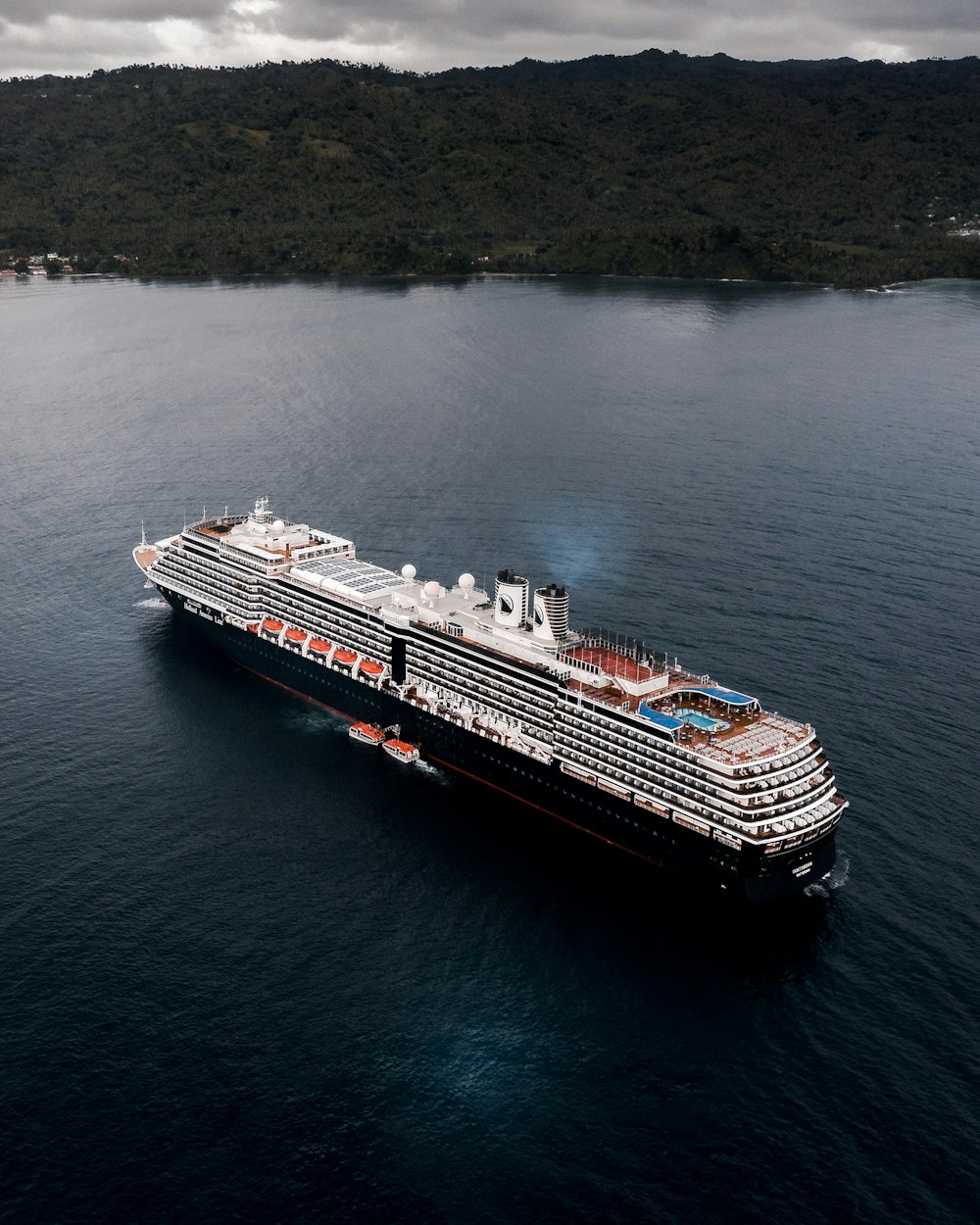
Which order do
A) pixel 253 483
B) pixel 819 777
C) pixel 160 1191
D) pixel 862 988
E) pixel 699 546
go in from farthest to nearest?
pixel 253 483 < pixel 699 546 < pixel 819 777 < pixel 862 988 < pixel 160 1191

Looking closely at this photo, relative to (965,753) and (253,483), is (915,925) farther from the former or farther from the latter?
(253,483)

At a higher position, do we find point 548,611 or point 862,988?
point 548,611

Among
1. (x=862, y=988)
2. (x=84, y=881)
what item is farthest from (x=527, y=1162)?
(x=84, y=881)

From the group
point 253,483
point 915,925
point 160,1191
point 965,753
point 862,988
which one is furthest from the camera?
point 253,483

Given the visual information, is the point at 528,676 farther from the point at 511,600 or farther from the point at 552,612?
the point at 511,600

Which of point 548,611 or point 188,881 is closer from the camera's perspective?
point 188,881

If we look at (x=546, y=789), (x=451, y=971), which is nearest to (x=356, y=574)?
(x=546, y=789)

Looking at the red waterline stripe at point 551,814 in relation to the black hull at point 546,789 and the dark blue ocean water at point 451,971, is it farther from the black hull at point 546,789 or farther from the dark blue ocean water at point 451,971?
the dark blue ocean water at point 451,971
